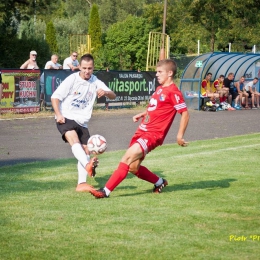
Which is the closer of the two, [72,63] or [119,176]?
[119,176]

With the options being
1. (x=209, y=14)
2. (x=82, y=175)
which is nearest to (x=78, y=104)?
(x=82, y=175)

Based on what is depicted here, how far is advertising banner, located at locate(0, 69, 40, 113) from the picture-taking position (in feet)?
73.2

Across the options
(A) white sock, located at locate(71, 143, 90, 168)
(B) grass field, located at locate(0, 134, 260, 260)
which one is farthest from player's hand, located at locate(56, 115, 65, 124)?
(B) grass field, located at locate(0, 134, 260, 260)

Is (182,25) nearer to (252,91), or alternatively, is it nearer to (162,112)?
(252,91)

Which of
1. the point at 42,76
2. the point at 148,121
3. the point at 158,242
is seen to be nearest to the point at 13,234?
the point at 158,242

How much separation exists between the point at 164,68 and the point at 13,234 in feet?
10.3

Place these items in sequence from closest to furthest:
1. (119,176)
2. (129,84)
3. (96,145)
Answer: (119,176), (96,145), (129,84)

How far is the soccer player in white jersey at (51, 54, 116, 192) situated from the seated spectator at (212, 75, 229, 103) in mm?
20288

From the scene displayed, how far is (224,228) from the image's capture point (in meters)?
6.38

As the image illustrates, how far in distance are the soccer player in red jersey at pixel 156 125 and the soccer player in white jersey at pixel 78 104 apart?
3.12 ft

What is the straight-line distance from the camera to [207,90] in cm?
2895

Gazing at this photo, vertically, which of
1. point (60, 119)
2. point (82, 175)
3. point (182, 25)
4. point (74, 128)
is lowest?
point (82, 175)

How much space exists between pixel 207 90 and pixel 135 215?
22.3m

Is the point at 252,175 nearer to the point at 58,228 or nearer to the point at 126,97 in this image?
the point at 58,228
